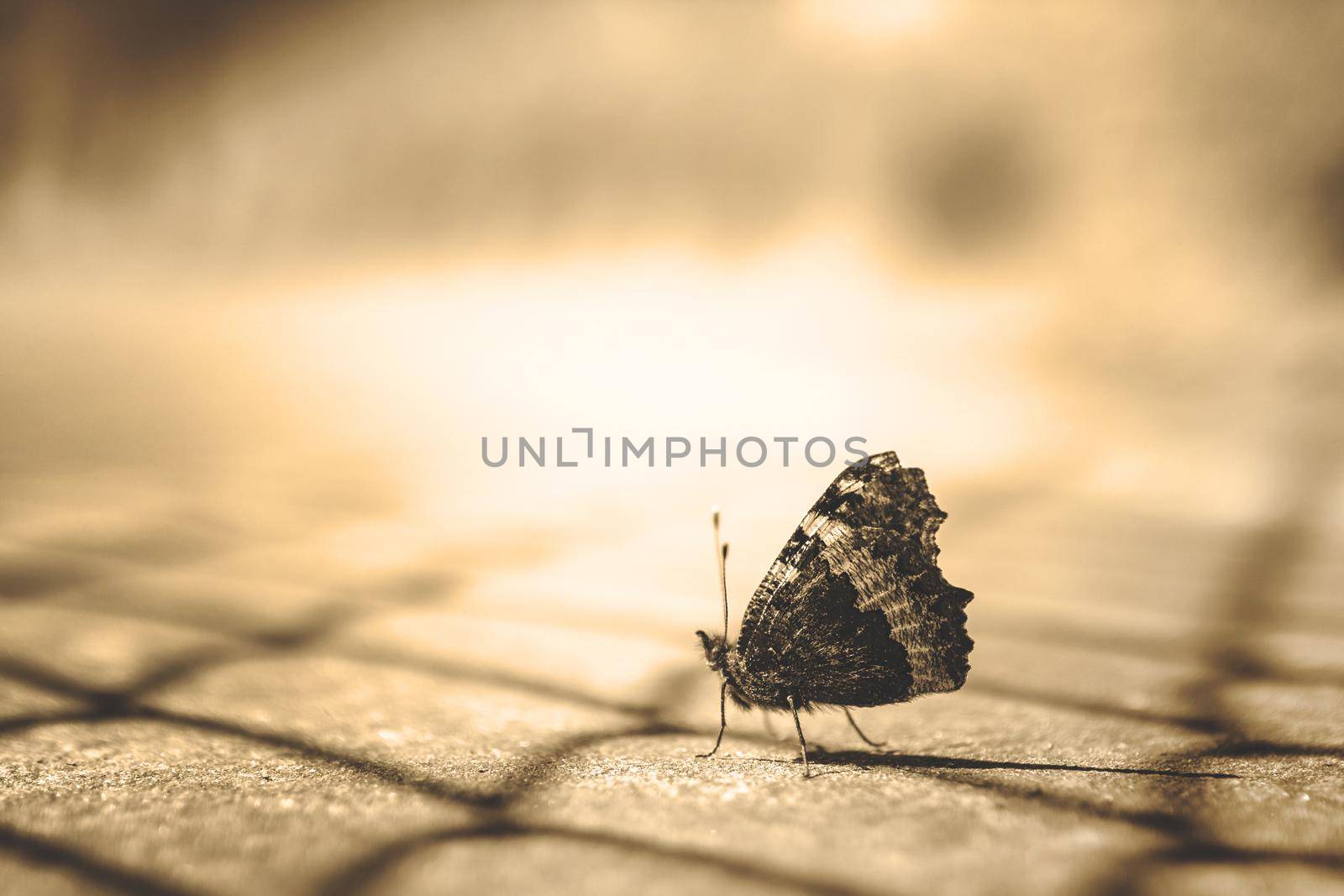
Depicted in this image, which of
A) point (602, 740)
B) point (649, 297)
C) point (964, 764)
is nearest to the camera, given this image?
point (964, 764)

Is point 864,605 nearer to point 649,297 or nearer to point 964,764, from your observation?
point 964,764

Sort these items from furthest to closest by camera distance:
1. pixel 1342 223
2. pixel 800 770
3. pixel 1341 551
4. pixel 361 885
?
pixel 1342 223, pixel 1341 551, pixel 800 770, pixel 361 885

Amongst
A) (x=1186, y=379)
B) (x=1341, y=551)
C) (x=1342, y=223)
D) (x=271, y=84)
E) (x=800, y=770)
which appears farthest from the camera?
(x=271, y=84)

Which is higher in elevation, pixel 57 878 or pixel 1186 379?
pixel 1186 379

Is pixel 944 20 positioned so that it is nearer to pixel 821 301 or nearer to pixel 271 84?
pixel 821 301

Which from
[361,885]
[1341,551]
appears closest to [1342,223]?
[1341,551]

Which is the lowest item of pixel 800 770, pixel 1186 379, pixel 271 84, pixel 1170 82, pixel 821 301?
pixel 800 770

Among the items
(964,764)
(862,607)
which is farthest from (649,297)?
(964,764)
